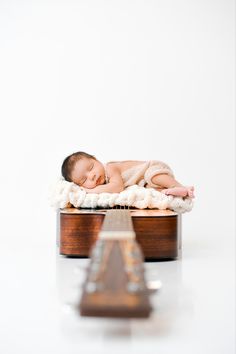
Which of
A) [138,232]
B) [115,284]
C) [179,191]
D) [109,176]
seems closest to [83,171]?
[109,176]

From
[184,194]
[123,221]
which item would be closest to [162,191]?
[184,194]

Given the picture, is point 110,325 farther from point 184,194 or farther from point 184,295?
point 184,194

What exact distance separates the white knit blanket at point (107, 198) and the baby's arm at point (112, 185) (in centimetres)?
10

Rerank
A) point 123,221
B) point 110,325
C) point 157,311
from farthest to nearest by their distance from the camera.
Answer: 1. point 123,221
2. point 157,311
3. point 110,325

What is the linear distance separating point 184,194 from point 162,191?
9 cm

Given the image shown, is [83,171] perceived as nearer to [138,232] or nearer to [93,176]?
[93,176]

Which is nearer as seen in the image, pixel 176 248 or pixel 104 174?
pixel 176 248

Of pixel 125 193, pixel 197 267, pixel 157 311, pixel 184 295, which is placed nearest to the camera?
pixel 157 311

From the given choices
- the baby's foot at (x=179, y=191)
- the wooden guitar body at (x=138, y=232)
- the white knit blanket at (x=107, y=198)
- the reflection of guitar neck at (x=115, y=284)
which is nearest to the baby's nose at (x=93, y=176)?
the white knit blanket at (x=107, y=198)

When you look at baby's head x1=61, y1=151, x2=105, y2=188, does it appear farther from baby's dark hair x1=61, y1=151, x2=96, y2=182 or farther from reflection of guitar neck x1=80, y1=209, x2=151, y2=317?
reflection of guitar neck x1=80, y1=209, x2=151, y2=317

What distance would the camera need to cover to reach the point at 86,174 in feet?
9.25

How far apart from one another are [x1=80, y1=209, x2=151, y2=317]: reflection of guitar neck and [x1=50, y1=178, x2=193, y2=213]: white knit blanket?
4.52ft

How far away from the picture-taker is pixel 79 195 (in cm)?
257

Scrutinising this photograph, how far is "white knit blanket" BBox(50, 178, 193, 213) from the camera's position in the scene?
2.53m
